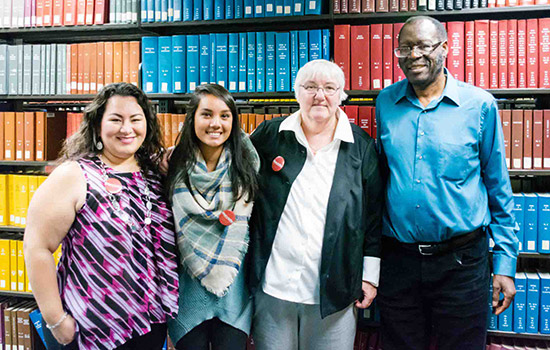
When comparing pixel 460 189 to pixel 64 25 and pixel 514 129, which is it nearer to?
pixel 514 129

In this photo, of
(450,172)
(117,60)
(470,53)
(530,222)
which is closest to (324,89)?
(450,172)

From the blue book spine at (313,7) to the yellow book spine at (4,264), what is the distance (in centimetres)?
233

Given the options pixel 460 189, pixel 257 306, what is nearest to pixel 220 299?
pixel 257 306

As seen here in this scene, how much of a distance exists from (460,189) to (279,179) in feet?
2.28

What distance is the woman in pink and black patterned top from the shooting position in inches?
50.7

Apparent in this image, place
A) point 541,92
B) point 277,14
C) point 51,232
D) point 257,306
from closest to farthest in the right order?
point 51,232 → point 257,306 → point 541,92 → point 277,14

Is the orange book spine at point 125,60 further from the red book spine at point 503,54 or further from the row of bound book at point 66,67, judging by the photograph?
the red book spine at point 503,54

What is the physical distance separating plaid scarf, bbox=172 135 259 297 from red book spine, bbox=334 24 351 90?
40.7 inches

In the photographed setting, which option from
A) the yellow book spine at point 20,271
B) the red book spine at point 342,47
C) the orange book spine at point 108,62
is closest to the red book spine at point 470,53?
the red book spine at point 342,47

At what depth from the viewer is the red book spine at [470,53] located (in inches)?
81.7

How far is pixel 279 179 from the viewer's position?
1553 mm

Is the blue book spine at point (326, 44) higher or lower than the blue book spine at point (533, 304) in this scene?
higher

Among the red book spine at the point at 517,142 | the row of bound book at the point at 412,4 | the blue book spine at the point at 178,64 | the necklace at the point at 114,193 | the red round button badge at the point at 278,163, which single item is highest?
the row of bound book at the point at 412,4

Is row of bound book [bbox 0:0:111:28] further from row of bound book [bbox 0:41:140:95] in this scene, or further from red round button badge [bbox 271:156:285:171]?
red round button badge [bbox 271:156:285:171]
